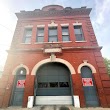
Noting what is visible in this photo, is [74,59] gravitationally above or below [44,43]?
below

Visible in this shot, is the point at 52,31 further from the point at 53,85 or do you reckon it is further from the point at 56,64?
the point at 53,85

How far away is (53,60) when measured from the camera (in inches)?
356

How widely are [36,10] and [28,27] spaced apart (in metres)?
2.40

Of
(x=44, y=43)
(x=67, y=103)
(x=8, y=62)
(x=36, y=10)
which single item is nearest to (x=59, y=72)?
(x=67, y=103)

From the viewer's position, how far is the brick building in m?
8.09

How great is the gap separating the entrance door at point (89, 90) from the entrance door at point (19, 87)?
509 cm

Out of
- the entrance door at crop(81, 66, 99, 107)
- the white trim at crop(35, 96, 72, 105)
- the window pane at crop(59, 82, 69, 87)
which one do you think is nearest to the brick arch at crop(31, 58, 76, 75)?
the entrance door at crop(81, 66, 99, 107)

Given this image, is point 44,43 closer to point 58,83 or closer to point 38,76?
point 38,76

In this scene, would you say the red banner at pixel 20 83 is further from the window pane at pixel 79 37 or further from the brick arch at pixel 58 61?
the window pane at pixel 79 37

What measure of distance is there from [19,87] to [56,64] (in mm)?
3716

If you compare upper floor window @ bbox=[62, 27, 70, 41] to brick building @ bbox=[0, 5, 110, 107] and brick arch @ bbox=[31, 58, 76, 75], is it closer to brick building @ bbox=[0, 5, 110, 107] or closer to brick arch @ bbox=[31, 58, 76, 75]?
brick building @ bbox=[0, 5, 110, 107]

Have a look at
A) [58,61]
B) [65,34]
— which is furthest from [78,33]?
[58,61]

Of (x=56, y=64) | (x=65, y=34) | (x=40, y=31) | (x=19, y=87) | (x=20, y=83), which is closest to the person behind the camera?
(x=19, y=87)

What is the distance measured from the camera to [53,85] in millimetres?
8742
